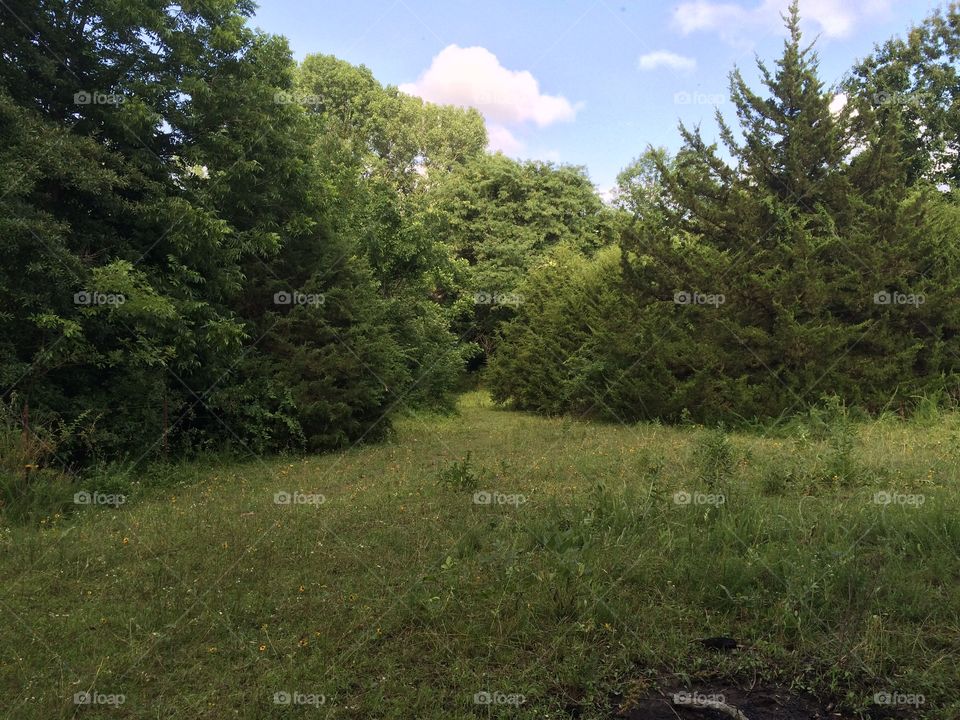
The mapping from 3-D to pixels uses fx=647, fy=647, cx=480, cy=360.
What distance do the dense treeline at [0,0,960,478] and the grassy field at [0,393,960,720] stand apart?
2.60 meters

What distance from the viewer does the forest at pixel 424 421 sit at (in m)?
3.71

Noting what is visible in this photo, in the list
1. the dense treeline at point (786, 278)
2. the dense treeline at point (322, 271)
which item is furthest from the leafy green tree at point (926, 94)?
the dense treeline at point (786, 278)

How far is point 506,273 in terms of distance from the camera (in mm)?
24312

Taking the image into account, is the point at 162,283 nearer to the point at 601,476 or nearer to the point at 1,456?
the point at 1,456

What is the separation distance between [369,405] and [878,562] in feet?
27.5

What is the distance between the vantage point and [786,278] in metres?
12.1

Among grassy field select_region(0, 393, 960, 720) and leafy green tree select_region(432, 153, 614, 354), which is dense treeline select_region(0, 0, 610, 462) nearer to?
grassy field select_region(0, 393, 960, 720)

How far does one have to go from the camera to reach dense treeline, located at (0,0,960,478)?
8.14m

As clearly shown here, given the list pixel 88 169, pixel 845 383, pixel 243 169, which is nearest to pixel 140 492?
pixel 88 169

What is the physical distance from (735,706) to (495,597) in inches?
60.3

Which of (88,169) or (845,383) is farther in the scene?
(845,383)

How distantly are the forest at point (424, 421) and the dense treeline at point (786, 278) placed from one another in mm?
75

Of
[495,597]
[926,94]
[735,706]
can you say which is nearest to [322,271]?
[495,597]

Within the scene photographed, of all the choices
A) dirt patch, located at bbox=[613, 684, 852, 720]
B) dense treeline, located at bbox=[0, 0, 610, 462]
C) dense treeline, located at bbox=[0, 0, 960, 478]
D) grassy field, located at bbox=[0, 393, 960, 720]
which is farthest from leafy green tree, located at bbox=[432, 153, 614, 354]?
dirt patch, located at bbox=[613, 684, 852, 720]
